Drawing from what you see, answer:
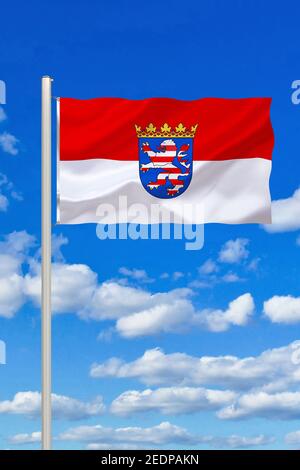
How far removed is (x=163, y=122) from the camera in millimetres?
22109

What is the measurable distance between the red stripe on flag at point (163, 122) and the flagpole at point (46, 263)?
4.20 feet

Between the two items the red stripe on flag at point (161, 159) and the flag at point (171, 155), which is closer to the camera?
the flag at point (171, 155)

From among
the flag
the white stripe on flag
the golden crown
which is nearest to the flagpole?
the flag

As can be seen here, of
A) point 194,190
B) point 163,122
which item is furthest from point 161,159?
point 194,190

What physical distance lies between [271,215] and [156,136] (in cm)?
319

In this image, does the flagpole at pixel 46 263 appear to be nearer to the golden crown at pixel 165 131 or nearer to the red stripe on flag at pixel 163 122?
the red stripe on flag at pixel 163 122

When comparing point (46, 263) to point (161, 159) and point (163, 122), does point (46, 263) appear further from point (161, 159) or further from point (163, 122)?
point (163, 122)

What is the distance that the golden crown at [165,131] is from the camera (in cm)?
2211

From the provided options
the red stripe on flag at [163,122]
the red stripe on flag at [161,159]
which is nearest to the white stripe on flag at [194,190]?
the red stripe on flag at [163,122]

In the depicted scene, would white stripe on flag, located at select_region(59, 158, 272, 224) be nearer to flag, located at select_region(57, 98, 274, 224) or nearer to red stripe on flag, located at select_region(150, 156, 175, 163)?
flag, located at select_region(57, 98, 274, 224)

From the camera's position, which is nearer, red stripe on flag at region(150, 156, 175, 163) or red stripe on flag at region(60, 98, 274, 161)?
red stripe on flag at region(60, 98, 274, 161)

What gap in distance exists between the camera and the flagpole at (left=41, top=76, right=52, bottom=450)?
19.0 m

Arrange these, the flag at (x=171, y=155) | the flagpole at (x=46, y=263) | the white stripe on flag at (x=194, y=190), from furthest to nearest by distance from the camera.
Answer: the flag at (x=171, y=155)
the white stripe on flag at (x=194, y=190)
the flagpole at (x=46, y=263)
